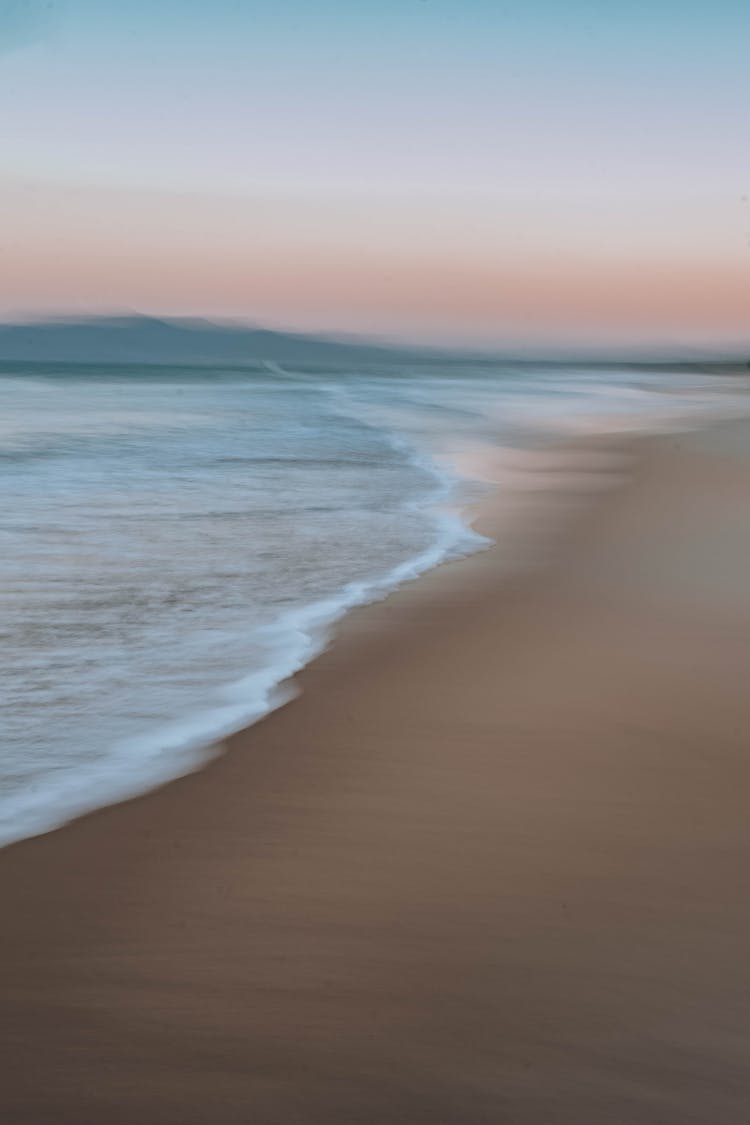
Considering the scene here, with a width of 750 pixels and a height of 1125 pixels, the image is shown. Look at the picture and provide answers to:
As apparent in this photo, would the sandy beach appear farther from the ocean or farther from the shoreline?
A: the ocean

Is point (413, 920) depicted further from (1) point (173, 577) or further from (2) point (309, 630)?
(1) point (173, 577)

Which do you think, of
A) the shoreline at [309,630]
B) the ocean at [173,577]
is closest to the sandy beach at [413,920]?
the shoreline at [309,630]

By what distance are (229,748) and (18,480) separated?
35.7 feet

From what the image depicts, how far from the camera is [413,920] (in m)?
3.05

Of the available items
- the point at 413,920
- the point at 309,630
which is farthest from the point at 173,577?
the point at 413,920

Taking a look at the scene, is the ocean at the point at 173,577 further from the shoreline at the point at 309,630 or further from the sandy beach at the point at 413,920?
the sandy beach at the point at 413,920

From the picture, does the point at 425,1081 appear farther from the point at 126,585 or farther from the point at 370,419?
the point at 370,419

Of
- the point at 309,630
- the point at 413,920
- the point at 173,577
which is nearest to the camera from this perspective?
the point at 413,920

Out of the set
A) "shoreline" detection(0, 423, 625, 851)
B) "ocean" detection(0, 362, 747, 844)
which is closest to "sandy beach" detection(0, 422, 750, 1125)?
"shoreline" detection(0, 423, 625, 851)

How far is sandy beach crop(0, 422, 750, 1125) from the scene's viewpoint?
2.38m

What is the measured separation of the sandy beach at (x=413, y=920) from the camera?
93.8 inches

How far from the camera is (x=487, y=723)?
464cm

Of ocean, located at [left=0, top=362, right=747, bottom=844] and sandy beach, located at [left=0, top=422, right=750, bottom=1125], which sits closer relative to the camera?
sandy beach, located at [left=0, top=422, right=750, bottom=1125]

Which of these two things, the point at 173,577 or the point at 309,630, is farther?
the point at 173,577
